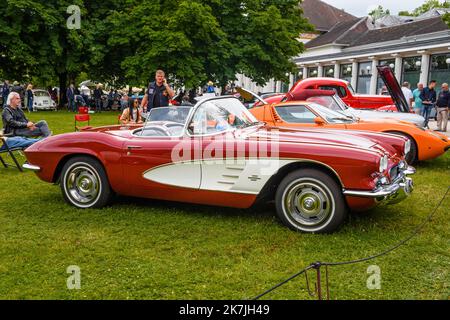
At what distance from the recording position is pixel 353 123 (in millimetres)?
8188

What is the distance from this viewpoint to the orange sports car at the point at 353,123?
26.9ft

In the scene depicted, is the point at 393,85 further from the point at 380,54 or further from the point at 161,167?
the point at 380,54

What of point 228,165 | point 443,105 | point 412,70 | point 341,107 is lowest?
point 228,165

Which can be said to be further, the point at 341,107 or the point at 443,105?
the point at 443,105

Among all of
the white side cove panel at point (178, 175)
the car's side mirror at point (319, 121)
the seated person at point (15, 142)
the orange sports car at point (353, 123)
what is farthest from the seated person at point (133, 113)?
the white side cove panel at point (178, 175)

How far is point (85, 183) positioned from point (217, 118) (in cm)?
188

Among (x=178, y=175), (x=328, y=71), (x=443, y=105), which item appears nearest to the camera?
(x=178, y=175)

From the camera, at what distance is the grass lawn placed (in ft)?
11.2

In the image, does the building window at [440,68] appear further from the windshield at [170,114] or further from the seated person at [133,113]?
the windshield at [170,114]

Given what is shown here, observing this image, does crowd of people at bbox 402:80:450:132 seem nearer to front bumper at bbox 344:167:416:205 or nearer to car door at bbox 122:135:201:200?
front bumper at bbox 344:167:416:205

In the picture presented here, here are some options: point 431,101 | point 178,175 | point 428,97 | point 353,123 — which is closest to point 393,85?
point 353,123

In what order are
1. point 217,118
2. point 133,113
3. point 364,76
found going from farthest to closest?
point 364,76 < point 133,113 < point 217,118
